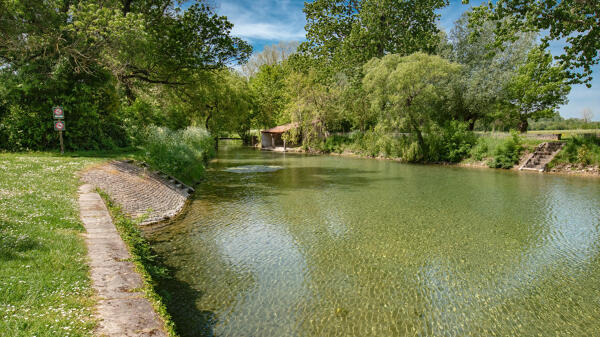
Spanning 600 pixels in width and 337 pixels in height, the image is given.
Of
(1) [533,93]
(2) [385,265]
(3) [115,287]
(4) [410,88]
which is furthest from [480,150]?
(3) [115,287]

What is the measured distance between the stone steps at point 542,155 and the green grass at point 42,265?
25.1 m

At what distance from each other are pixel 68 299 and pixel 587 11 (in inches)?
710

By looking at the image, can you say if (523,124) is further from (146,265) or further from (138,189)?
(146,265)

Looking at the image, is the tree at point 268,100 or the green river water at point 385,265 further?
the tree at point 268,100

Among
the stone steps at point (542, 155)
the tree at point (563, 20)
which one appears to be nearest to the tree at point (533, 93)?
the stone steps at point (542, 155)

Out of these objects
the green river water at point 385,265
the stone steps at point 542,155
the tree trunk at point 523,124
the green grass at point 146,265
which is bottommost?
the green river water at point 385,265

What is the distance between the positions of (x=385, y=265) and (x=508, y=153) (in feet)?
70.7

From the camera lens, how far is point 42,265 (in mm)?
3910

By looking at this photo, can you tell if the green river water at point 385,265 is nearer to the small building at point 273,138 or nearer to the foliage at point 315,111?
the foliage at point 315,111

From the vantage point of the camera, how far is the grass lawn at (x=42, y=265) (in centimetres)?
288

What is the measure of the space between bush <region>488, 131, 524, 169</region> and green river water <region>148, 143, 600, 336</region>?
10.3m

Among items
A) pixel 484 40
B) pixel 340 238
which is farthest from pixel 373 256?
pixel 484 40

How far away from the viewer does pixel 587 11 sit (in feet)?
42.0

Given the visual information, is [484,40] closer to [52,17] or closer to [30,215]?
[52,17]
